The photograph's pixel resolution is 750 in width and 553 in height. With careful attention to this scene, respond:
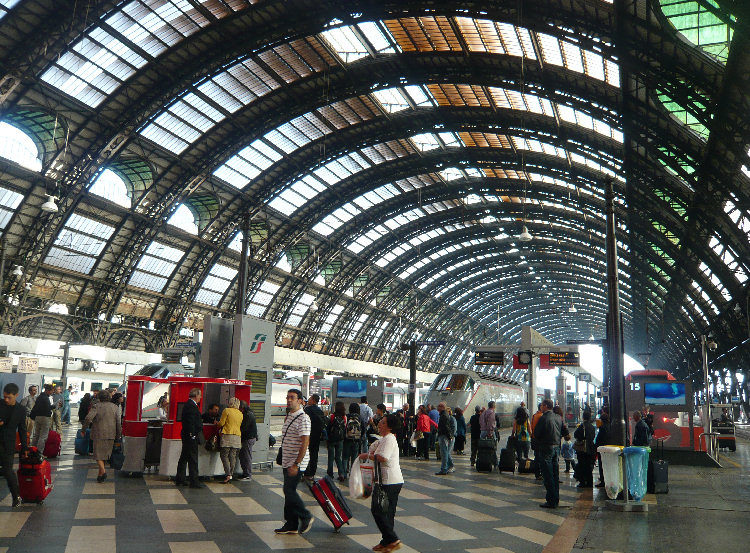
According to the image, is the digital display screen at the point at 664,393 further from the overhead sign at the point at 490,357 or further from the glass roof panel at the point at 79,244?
the glass roof panel at the point at 79,244

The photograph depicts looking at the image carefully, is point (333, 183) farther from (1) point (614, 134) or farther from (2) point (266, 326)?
(2) point (266, 326)

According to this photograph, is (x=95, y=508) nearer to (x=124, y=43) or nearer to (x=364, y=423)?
(x=364, y=423)

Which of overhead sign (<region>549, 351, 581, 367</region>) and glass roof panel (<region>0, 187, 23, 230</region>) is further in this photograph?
glass roof panel (<region>0, 187, 23, 230</region>)

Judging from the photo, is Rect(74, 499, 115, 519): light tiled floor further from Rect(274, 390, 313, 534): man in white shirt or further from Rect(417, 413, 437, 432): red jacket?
Rect(417, 413, 437, 432): red jacket

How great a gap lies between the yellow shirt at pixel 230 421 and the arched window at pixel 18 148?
2433 centimetres

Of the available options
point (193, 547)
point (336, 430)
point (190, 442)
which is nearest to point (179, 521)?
point (193, 547)

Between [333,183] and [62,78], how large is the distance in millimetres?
19152

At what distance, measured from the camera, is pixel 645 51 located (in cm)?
2031

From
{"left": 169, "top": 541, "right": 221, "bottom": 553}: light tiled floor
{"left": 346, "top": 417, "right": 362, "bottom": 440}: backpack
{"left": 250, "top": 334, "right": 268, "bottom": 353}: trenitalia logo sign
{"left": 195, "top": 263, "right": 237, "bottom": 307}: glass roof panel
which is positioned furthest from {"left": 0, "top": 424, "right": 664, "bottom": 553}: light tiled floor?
{"left": 195, "top": 263, "right": 237, "bottom": 307}: glass roof panel

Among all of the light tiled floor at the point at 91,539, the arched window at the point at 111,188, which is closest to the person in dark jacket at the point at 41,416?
the light tiled floor at the point at 91,539

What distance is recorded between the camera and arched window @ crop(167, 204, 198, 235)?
132 ft

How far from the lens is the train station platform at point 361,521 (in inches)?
299

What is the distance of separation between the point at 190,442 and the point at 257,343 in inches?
159

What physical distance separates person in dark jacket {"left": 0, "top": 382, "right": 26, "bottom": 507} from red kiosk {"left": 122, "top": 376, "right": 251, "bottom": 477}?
3600 mm
